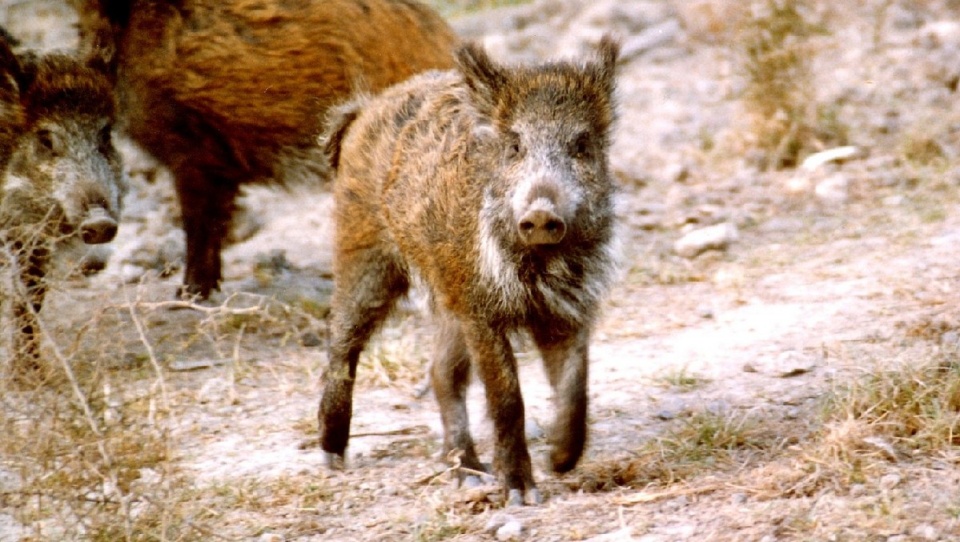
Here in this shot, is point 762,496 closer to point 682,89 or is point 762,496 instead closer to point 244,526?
point 244,526

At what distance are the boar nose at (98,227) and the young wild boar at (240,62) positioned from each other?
31.9 inches

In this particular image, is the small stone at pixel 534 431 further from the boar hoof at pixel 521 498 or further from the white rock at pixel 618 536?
the white rock at pixel 618 536

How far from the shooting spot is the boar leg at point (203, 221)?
6.90 m

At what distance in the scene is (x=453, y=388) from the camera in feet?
15.5

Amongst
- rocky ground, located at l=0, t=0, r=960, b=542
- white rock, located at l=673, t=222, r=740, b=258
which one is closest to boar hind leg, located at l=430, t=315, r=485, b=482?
rocky ground, located at l=0, t=0, r=960, b=542

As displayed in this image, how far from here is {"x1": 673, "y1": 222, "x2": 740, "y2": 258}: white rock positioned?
7164 mm

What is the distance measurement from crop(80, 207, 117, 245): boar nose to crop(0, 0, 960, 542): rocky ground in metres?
0.37

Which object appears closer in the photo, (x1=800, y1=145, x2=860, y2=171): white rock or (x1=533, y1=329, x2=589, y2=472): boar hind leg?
(x1=533, y1=329, x2=589, y2=472): boar hind leg

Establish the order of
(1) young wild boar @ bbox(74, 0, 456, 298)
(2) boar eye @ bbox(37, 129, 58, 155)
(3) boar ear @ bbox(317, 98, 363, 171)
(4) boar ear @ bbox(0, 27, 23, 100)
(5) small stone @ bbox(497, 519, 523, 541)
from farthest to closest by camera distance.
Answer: (1) young wild boar @ bbox(74, 0, 456, 298) < (2) boar eye @ bbox(37, 129, 58, 155) < (4) boar ear @ bbox(0, 27, 23, 100) < (3) boar ear @ bbox(317, 98, 363, 171) < (5) small stone @ bbox(497, 519, 523, 541)

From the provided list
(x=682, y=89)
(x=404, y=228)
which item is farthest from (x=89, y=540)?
(x=682, y=89)

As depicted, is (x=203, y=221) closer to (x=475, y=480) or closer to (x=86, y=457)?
(x=475, y=480)

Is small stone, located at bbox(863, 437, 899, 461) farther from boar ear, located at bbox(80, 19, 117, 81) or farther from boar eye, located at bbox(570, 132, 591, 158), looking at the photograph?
boar ear, located at bbox(80, 19, 117, 81)

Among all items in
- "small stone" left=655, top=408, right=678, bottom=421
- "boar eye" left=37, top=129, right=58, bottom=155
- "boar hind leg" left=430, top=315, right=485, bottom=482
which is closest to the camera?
"boar hind leg" left=430, top=315, right=485, bottom=482

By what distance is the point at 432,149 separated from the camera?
4.60 metres
